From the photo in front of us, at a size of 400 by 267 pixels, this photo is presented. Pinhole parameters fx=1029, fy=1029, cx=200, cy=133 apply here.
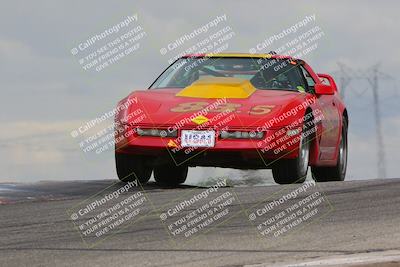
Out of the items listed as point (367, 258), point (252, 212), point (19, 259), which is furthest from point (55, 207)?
point (367, 258)

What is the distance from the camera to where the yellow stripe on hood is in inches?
437

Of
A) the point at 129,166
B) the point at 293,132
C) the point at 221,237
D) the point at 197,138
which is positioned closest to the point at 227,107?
the point at 197,138

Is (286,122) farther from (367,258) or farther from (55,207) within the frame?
(367,258)

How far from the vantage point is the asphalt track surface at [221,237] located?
629 centimetres

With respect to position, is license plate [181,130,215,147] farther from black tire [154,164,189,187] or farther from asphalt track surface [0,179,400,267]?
black tire [154,164,189,187]

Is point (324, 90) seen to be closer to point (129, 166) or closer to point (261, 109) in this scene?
point (261, 109)

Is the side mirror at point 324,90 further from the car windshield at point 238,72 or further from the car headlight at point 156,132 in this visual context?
the car headlight at point 156,132

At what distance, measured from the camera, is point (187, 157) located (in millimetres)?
10820

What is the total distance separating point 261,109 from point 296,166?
2.38 feet

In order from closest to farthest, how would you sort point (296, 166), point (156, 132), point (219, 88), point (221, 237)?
1. point (221, 237)
2. point (156, 132)
3. point (296, 166)
4. point (219, 88)

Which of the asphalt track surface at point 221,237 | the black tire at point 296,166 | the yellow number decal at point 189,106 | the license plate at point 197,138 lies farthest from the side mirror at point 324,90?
the asphalt track surface at point 221,237

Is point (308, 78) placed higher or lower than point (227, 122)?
lower

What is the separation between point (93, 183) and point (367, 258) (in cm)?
704

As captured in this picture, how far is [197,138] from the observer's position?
10.5m
